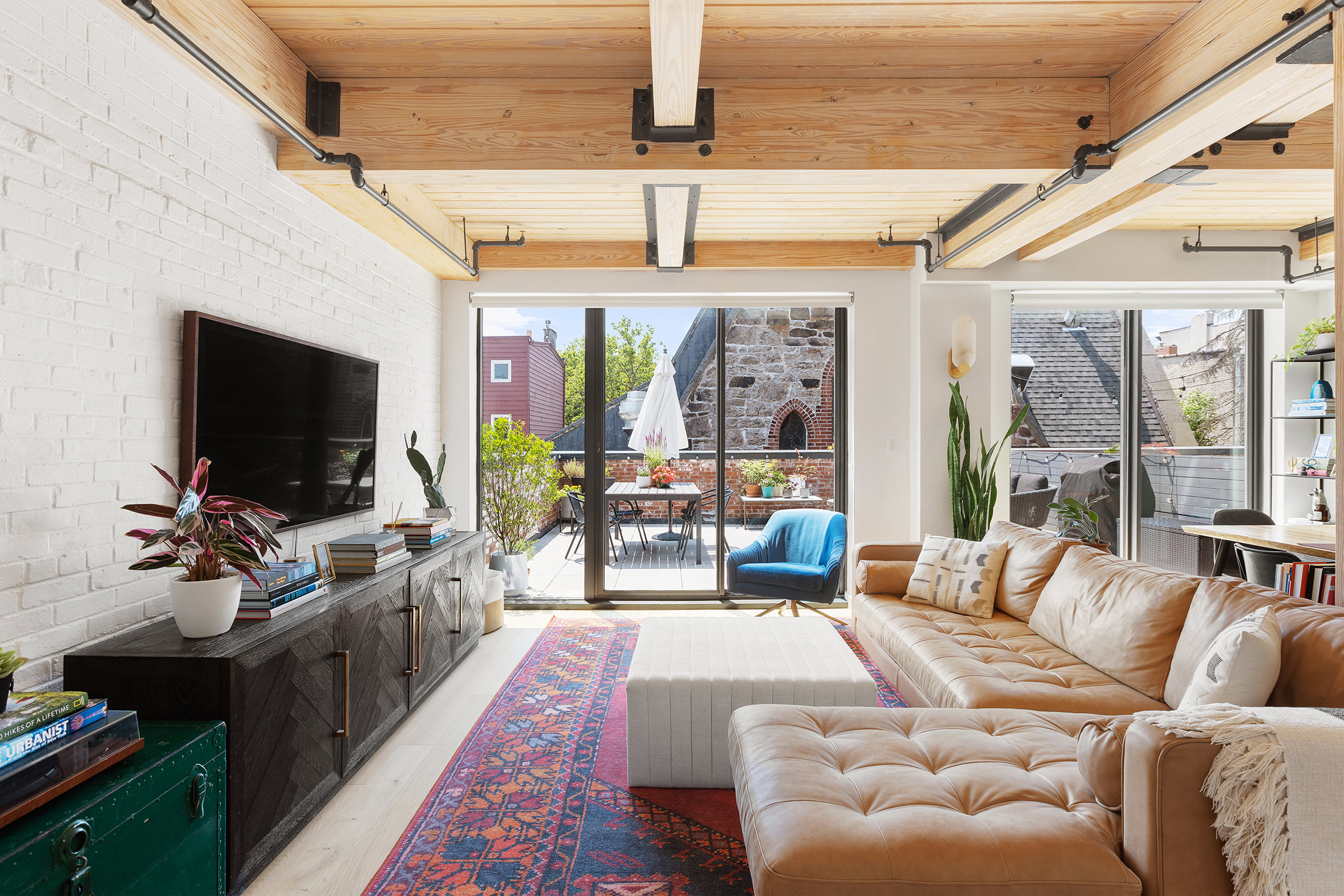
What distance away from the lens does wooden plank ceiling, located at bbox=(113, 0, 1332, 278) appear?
2164mm

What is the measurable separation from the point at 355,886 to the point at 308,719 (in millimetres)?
519

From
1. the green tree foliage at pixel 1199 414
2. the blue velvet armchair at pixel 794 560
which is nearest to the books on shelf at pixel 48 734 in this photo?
the blue velvet armchair at pixel 794 560

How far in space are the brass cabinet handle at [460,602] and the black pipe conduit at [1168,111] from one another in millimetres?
3388

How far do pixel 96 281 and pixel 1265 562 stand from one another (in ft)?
17.0

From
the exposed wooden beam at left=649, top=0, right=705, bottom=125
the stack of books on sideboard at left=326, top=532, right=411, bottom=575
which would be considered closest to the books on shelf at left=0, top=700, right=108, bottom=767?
the stack of books on sideboard at left=326, top=532, right=411, bottom=575

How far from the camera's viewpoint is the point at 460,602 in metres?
3.77

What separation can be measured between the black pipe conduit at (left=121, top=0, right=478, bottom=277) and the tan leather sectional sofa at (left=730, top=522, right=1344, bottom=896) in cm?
179

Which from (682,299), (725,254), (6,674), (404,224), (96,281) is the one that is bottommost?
(6,674)

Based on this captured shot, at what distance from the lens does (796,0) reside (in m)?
2.12

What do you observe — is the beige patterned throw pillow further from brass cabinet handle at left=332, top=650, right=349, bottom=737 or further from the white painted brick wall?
the white painted brick wall

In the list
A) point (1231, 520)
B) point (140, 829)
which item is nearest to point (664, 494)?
point (1231, 520)

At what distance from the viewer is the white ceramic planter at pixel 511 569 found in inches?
198

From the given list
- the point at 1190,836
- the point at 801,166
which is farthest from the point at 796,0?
the point at 1190,836

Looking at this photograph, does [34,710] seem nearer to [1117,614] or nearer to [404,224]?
[404,224]
